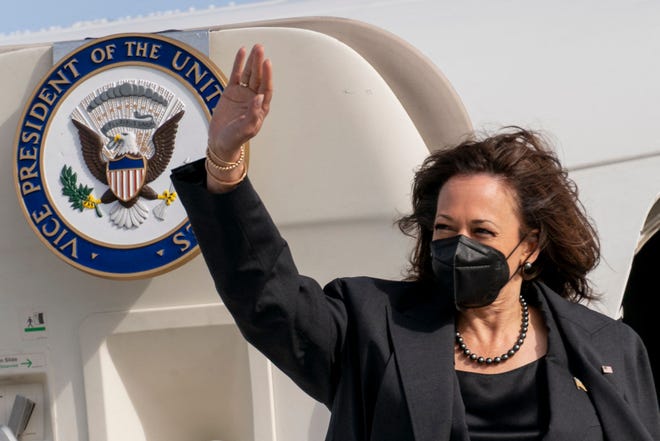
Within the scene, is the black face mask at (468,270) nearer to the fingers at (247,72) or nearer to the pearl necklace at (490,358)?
the pearl necklace at (490,358)

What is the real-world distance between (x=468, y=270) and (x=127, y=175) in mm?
1319

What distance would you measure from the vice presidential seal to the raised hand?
1.16m

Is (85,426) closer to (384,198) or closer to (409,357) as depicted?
(384,198)

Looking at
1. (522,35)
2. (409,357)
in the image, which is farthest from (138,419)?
(522,35)

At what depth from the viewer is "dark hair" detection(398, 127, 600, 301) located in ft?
6.82

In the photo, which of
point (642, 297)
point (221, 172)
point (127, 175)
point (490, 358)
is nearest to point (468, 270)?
point (490, 358)

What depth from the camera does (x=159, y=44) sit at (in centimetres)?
296

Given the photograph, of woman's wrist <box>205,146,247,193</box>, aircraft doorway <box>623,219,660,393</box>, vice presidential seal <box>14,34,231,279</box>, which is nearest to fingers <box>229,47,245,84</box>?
woman's wrist <box>205,146,247,193</box>

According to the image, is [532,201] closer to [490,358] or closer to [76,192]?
[490,358]

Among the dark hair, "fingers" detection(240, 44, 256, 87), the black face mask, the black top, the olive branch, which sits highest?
the olive branch

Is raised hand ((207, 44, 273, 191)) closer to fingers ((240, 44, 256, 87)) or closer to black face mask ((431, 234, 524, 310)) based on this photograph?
fingers ((240, 44, 256, 87))

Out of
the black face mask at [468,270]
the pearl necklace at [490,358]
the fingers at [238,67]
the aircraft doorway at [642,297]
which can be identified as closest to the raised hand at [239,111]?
the fingers at [238,67]

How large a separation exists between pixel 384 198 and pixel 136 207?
2.23 ft

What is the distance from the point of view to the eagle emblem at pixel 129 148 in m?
2.92
